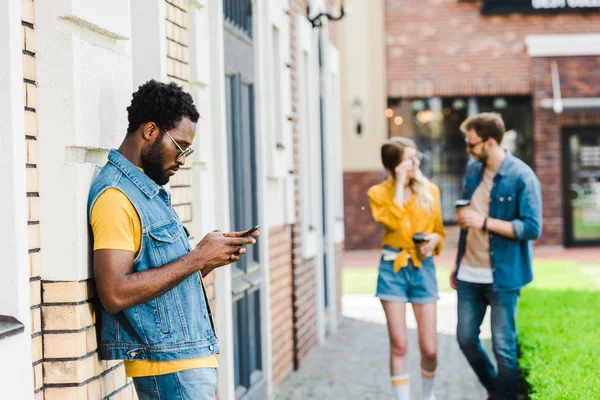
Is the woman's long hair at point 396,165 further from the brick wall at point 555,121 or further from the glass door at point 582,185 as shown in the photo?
the glass door at point 582,185

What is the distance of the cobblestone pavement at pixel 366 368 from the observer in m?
7.63

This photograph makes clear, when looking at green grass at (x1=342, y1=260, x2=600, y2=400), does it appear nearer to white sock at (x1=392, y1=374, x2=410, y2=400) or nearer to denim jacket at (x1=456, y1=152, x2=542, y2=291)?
denim jacket at (x1=456, y1=152, x2=542, y2=291)

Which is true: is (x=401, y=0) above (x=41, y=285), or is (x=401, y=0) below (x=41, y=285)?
above

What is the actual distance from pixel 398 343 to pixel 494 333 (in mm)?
604

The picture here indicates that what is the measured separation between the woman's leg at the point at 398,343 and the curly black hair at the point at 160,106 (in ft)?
10.3

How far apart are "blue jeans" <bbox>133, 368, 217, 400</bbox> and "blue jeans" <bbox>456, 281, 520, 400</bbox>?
325 cm

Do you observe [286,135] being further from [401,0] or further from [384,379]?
[401,0]

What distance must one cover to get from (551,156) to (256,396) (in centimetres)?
1545

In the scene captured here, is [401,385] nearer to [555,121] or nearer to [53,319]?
[53,319]

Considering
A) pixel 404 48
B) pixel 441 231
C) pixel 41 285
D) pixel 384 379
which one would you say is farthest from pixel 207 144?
pixel 404 48

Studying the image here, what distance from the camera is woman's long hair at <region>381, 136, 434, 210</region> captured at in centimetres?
636

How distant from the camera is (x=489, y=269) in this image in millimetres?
6262

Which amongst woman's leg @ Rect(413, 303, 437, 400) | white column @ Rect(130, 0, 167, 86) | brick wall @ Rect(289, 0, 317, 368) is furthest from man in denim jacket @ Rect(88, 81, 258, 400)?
brick wall @ Rect(289, 0, 317, 368)

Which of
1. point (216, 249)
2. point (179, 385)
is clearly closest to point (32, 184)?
point (216, 249)
